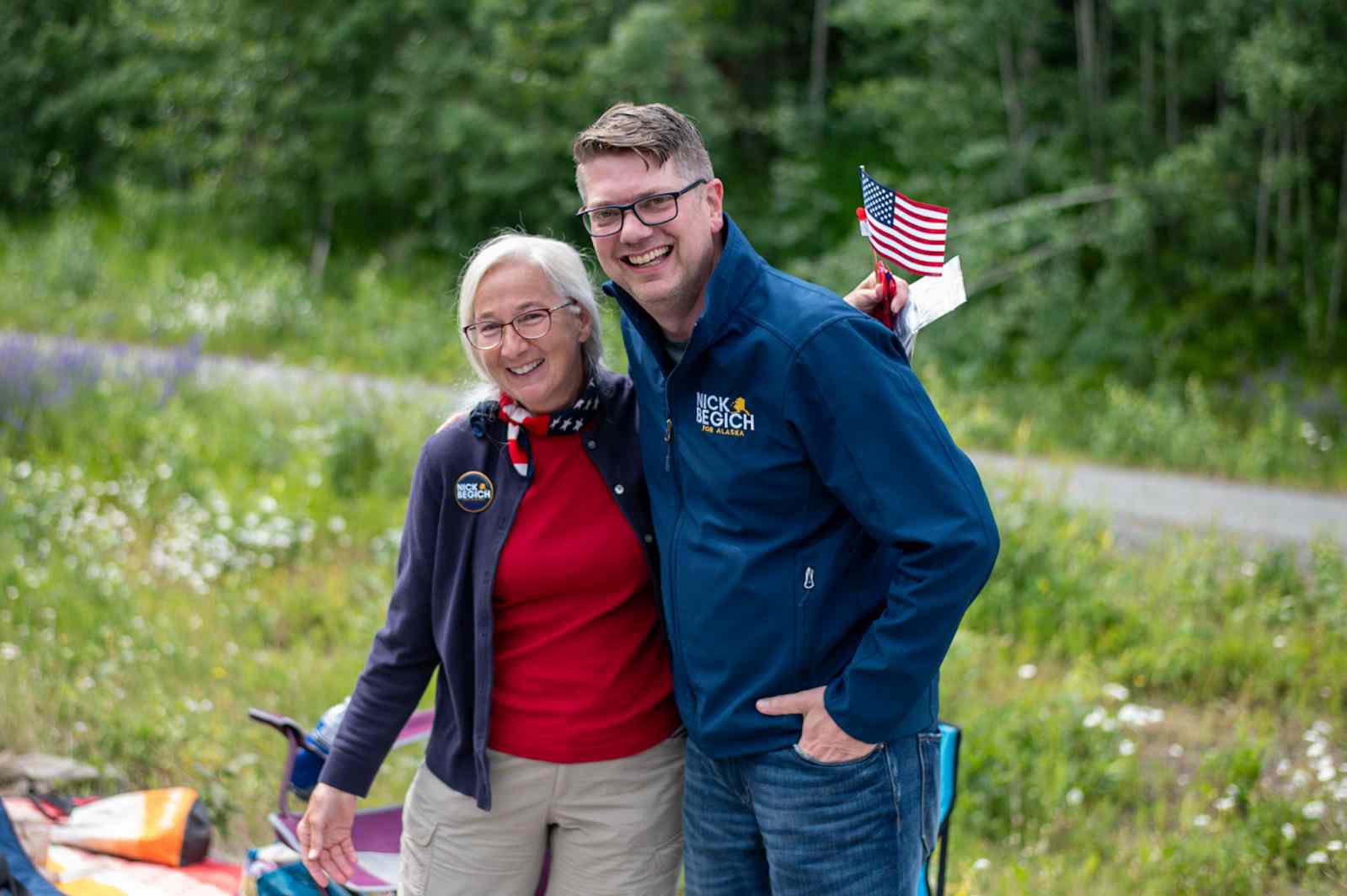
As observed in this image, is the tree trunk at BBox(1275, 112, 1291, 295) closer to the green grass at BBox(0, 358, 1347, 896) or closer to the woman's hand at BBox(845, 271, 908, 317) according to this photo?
the green grass at BBox(0, 358, 1347, 896)

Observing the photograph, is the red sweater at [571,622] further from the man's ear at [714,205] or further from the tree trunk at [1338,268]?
the tree trunk at [1338,268]

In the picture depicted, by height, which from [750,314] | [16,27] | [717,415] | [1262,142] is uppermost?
[16,27]

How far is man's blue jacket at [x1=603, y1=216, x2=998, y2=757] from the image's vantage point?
2.09 metres

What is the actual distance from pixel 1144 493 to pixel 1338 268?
13.1 feet

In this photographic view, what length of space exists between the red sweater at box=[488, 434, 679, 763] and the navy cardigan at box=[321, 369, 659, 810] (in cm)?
4

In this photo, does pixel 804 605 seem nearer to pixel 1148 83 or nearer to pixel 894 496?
pixel 894 496

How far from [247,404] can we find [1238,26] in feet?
27.3

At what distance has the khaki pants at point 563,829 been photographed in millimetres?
2594

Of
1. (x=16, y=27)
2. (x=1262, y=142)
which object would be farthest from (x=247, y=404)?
(x=16, y=27)

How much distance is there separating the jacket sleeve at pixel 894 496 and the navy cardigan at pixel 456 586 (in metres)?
0.53

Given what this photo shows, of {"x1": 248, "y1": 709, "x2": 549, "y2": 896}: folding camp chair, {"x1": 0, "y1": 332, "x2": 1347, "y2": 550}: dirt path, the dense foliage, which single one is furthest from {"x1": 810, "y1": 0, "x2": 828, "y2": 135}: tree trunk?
{"x1": 248, "y1": 709, "x2": 549, "y2": 896}: folding camp chair

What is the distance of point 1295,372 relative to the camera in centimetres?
1095

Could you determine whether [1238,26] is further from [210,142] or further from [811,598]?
[210,142]

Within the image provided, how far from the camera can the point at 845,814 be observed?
2250 millimetres
